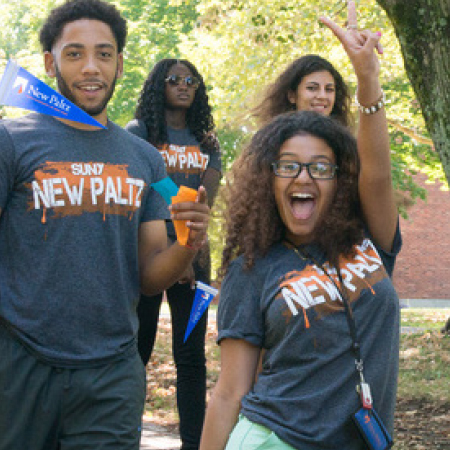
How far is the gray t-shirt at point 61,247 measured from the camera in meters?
3.09

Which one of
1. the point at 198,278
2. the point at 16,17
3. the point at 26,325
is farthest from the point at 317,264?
the point at 16,17

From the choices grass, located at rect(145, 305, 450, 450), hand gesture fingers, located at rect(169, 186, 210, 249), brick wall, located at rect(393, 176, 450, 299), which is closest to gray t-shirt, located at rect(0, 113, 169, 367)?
hand gesture fingers, located at rect(169, 186, 210, 249)

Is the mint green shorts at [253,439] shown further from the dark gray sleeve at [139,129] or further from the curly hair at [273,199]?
the dark gray sleeve at [139,129]

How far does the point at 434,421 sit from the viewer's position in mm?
7312

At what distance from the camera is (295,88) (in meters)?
4.85

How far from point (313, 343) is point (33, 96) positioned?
4.41 ft

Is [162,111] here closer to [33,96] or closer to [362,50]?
[33,96]

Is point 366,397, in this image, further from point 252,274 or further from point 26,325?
point 26,325

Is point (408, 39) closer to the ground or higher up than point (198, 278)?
higher up

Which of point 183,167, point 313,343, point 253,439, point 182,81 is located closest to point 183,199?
point 313,343

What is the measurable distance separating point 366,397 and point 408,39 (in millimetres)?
3270

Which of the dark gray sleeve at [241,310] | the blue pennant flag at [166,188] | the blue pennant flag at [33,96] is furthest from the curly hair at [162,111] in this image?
the dark gray sleeve at [241,310]

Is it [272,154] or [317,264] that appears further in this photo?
[272,154]

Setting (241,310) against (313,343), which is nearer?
(313,343)
